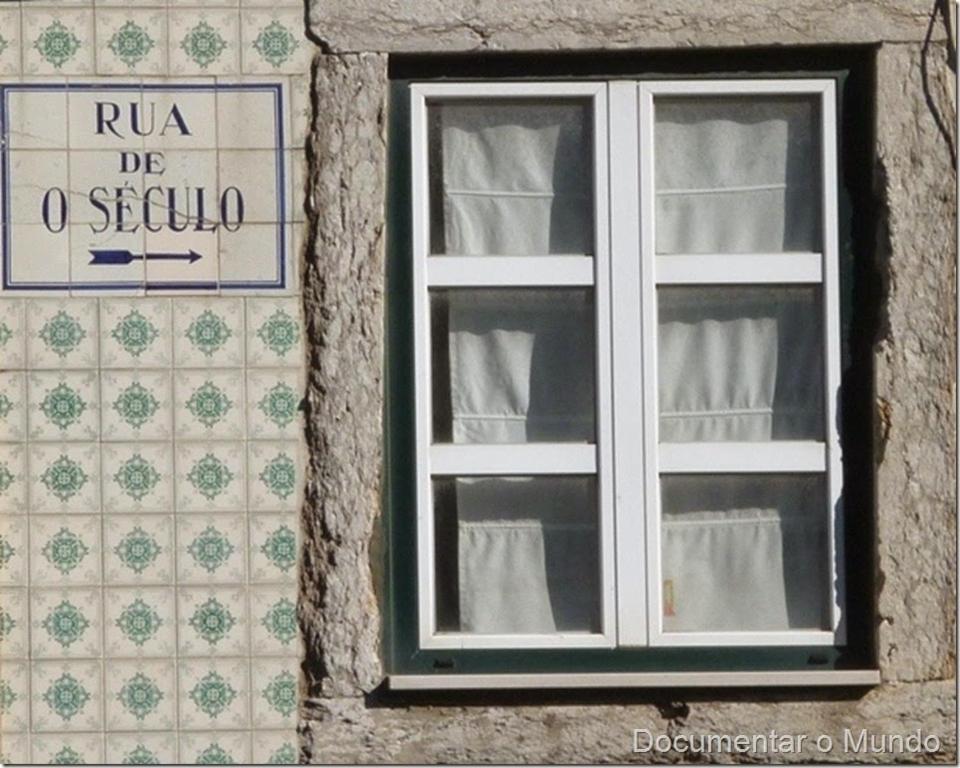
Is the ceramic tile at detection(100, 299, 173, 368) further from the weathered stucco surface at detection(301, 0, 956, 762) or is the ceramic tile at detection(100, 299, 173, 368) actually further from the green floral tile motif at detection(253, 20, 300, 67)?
the green floral tile motif at detection(253, 20, 300, 67)

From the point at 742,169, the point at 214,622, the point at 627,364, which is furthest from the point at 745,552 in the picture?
the point at 214,622

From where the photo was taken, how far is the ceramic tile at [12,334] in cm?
483

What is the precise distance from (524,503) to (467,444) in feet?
0.62

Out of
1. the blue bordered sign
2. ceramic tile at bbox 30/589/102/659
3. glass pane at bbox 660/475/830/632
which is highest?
the blue bordered sign

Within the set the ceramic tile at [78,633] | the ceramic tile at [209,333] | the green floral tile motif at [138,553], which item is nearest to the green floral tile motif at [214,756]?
the ceramic tile at [78,633]

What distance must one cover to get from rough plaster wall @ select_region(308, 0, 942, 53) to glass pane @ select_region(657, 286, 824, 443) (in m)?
0.58

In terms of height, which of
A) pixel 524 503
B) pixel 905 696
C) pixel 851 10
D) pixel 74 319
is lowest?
pixel 905 696

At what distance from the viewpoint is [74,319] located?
484 centimetres

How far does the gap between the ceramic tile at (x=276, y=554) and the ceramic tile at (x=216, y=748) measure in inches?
14.3

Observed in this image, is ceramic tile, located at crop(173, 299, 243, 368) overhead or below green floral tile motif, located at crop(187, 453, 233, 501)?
overhead

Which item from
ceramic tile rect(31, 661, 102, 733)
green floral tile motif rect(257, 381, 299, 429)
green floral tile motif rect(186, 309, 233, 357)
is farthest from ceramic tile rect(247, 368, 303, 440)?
ceramic tile rect(31, 661, 102, 733)

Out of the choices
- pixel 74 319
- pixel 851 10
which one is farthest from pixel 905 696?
pixel 74 319

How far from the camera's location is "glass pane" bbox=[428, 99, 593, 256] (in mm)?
4922

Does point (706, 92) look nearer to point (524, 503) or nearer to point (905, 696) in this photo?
point (524, 503)
